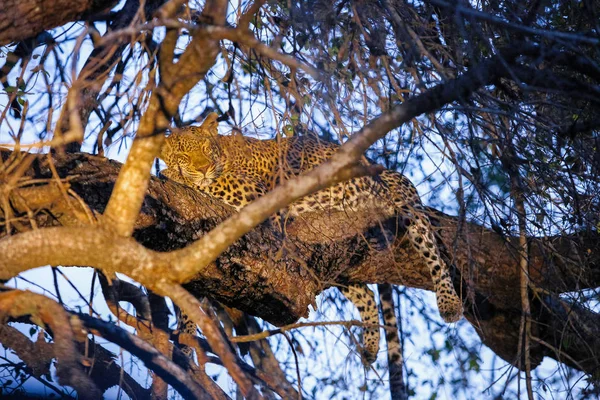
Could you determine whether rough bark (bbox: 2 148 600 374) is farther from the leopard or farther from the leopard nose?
the leopard nose

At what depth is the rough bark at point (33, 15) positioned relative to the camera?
3.10m

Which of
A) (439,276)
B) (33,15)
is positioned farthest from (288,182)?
(439,276)

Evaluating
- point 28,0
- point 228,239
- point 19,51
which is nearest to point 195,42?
point 228,239

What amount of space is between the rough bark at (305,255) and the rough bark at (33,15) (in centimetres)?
60

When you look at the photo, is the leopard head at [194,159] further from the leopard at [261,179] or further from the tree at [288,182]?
the tree at [288,182]

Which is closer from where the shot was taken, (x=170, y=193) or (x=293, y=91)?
(x=293, y=91)

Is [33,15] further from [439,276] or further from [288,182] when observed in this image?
[439,276]

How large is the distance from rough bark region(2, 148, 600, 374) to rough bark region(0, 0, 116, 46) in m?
0.60

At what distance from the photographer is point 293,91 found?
320 cm

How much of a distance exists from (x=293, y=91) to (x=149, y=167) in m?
0.93

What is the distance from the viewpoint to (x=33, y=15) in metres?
3.19

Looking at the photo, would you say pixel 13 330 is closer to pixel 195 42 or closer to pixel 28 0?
pixel 28 0

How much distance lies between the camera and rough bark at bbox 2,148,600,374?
350 cm

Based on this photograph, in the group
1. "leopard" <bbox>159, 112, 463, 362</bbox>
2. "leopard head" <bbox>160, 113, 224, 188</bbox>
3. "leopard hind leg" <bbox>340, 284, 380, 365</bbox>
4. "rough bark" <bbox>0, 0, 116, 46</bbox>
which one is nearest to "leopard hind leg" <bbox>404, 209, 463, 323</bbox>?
"leopard" <bbox>159, 112, 463, 362</bbox>
